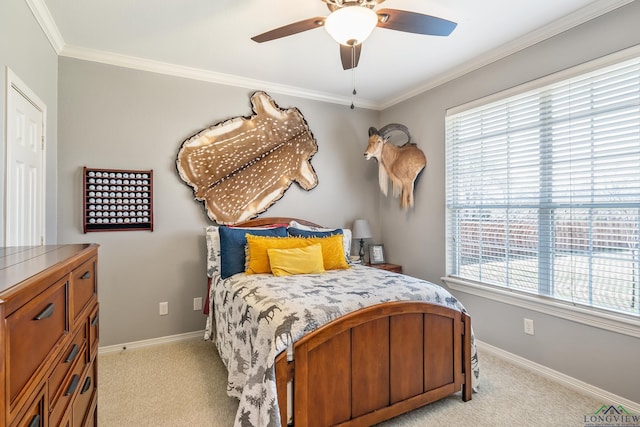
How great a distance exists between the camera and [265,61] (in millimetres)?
3045

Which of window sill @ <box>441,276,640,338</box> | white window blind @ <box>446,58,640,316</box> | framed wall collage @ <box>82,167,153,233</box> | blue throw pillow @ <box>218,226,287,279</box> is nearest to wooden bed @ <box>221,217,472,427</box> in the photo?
window sill @ <box>441,276,640,338</box>

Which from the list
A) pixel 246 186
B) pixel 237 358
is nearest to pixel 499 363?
pixel 237 358

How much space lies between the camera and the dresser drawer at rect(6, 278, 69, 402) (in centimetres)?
66

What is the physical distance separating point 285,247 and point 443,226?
5.46 feet

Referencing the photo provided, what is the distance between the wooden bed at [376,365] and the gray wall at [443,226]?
825 mm

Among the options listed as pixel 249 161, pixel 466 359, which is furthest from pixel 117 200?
pixel 466 359

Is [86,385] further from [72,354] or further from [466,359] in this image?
[466,359]

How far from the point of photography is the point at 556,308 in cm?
243

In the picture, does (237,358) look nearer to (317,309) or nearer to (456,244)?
(317,309)

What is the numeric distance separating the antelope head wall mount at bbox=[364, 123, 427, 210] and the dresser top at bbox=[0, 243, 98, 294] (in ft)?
9.62

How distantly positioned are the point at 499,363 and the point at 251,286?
214cm

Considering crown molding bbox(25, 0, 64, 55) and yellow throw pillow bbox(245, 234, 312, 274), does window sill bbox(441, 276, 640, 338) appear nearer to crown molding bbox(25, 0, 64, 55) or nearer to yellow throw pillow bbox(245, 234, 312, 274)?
yellow throw pillow bbox(245, 234, 312, 274)

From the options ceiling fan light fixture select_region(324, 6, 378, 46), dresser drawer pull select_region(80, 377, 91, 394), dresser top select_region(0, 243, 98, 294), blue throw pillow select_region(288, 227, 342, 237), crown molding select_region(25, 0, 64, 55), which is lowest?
dresser drawer pull select_region(80, 377, 91, 394)

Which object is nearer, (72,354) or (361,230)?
(72,354)
